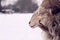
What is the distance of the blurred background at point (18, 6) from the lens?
3.56 feet

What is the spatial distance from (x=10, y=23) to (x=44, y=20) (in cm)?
73

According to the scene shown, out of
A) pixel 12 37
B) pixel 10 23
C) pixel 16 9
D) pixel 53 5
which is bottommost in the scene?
pixel 12 37

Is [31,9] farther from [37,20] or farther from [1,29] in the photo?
[37,20]

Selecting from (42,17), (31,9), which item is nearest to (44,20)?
(42,17)

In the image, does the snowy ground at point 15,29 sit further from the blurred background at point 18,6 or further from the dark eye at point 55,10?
the dark eye at point 55,10

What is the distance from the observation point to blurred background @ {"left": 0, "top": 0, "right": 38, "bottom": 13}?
109cm

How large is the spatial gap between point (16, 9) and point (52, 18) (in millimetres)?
698

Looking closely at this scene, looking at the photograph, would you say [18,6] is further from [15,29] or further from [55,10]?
[55,10]

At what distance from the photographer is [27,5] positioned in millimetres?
1105

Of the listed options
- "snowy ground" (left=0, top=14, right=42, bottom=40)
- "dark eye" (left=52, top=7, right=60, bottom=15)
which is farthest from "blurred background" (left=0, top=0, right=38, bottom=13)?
"dark eye" (left=52, top=7, right=60, bottom=15)

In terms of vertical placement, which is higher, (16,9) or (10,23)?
(16,9)

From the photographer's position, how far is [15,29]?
1123mm

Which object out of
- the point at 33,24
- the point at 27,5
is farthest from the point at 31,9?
the point at 33,24

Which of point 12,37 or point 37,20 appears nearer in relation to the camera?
point 37,20
